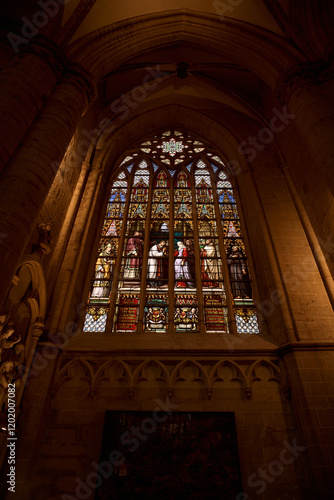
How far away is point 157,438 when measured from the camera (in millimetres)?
4250

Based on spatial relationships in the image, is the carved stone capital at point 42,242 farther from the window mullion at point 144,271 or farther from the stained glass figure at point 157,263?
the stained glass figure at point 157,263

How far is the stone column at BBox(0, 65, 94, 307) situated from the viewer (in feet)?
10.7

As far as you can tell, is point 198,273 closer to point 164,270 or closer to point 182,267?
point 182,267

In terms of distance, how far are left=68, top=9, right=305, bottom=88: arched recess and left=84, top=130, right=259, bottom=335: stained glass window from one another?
2.92 metres

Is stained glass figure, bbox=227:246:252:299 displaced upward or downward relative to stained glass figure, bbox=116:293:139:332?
upward

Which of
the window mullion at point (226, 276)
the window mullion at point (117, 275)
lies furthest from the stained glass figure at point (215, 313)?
the window mullion at point (117, 275)

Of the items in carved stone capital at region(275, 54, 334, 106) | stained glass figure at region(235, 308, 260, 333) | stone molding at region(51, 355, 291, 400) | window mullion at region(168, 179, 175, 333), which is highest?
carved stone capital at region(275, 54, 334, 106)

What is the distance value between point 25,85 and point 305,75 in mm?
4525

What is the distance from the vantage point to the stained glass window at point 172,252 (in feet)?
19.2

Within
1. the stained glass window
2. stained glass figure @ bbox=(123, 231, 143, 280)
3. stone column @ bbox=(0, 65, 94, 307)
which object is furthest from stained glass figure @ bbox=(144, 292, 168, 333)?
stone column @ bbox=(0, 65, 94, 307)

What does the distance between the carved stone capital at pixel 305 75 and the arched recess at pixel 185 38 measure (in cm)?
24

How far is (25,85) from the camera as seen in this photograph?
431cm

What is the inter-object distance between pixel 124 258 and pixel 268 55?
4.94 meters

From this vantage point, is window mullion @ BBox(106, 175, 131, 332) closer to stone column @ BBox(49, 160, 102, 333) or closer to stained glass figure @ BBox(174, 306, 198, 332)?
stone column @ BBox(49, 160, 102, 333)
